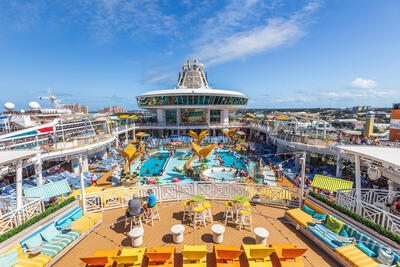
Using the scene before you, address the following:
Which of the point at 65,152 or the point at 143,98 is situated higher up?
the point at 143,98

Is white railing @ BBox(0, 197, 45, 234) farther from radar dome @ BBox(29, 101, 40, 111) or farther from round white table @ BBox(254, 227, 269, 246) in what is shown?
radar dome @ BBox(29, 101, 40, 111)

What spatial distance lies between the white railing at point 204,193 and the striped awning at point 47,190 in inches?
73.7

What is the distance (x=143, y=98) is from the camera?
3288cm

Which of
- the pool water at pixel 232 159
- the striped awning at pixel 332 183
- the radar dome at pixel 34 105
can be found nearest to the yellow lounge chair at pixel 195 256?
the striped awning at pixel 332 183

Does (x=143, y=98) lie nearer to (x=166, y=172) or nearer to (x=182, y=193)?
(x=166, y=172)

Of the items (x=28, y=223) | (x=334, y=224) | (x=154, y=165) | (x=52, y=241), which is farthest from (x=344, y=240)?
(x=154, y=165)

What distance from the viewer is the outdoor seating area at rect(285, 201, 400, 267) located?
424 cm

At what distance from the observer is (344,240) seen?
4832 millimetres

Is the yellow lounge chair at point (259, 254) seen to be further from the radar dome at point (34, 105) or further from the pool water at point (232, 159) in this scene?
the radar dome at point (34, 105)

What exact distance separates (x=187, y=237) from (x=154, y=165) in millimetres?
15135

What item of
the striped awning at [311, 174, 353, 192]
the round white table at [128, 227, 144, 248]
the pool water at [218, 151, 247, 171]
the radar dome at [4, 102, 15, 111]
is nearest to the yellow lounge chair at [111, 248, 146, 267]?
the round white table at [128, 227, 144, 248]

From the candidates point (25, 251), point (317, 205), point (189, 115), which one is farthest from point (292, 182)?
point (189, 115)

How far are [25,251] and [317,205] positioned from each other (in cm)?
892

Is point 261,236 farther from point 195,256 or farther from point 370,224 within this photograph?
point 370,224
